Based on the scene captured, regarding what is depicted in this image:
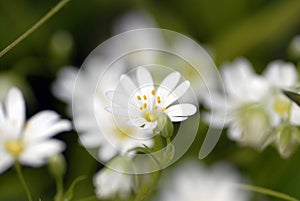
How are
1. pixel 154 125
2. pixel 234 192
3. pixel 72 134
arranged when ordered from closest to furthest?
1. pixel 154 125
2. pixel 234 192
3. pixel 72 134

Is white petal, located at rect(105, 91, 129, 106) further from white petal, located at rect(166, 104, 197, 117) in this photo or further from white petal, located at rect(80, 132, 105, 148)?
white petal, located at rect(80, 132, 105, 148)

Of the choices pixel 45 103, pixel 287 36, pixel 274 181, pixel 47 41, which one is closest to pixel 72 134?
pixel 45 103

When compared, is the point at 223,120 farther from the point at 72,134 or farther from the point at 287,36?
the point at 287,36

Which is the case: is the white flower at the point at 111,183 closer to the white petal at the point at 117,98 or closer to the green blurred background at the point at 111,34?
the white petal at the point at 117,98

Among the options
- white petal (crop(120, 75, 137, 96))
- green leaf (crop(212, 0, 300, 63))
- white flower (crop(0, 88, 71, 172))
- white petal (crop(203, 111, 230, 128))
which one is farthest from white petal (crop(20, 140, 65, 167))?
green leaf (crop(212, 0, 300, 63))

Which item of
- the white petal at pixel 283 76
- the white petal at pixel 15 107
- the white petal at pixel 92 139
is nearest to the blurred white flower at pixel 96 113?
the white petal at pixel 92 139
